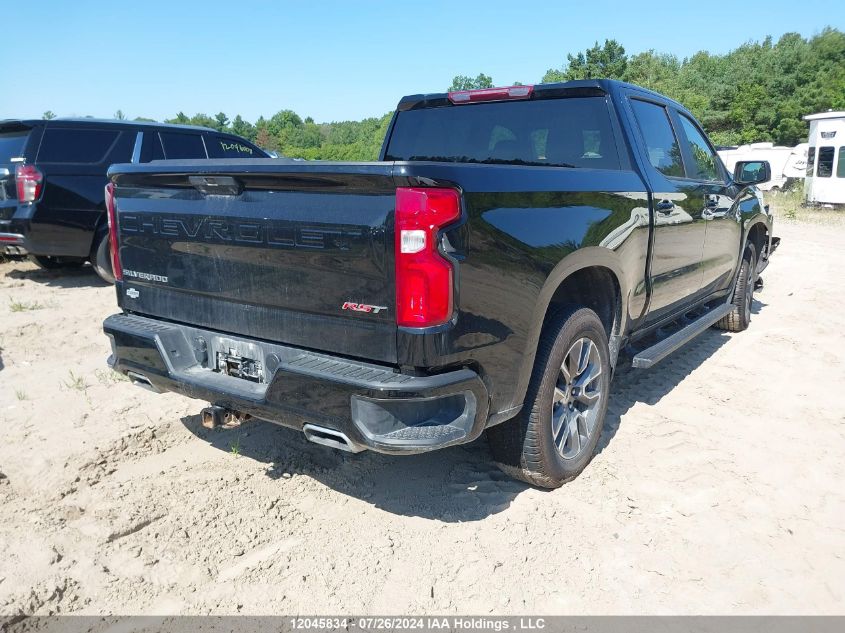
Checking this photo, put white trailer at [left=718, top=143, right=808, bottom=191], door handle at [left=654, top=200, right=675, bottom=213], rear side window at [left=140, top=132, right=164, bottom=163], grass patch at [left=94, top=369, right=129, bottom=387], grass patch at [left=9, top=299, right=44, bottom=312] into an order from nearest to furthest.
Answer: door handle at [left=654, top=200, right=675, bottom=213], grass patch at [left=94, top=369, right=129, bottom=387], grass patch at [left=9, top=299, right=44, bottom=312], rear side window at [left=140, top=132, right=164, bottom=163], white trailer at [left=718, top=143, right=808, bottom=191]

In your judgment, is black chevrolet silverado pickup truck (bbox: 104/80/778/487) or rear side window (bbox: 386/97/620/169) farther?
A: rear side window (bbox: 386/97/620/169)

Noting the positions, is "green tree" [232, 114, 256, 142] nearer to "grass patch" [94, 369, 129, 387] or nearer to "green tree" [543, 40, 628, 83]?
"green tree" [543, 40, 628, 83]

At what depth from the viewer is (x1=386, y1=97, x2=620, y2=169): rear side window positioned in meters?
3.88

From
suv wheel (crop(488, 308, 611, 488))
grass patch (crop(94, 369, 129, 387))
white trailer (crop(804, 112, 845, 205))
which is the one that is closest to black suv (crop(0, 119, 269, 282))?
grass patch (crop(94, 369, 129, 387))

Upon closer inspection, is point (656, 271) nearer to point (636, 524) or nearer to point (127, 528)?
point (636, 524)

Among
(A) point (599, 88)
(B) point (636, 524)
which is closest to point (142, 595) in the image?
(B) point (636, 524)

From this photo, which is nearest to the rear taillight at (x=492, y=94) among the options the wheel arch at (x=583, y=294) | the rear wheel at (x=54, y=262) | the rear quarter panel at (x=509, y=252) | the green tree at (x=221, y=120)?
the rear quarter panel at (x=509, y=252)

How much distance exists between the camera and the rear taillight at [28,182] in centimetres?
723

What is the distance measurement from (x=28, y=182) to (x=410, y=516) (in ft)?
21.1

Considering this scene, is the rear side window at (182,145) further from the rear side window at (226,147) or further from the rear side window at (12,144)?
the rear side window at (12,144)

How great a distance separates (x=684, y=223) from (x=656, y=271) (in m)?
0.54

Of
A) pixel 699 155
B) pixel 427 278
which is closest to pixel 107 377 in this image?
pixel 427 278

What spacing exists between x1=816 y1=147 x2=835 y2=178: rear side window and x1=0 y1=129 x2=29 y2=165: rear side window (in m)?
20.8

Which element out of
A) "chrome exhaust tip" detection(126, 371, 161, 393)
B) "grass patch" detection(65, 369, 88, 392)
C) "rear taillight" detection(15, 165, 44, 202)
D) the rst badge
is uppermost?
"rear taillight" detection(15, 165, 44, 202)
